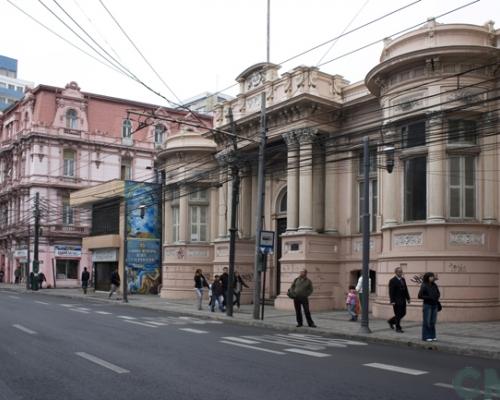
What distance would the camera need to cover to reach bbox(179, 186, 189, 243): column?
102 feet

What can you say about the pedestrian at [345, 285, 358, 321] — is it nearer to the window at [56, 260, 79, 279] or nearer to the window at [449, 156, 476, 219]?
the window at [449, 156, 476, 219]

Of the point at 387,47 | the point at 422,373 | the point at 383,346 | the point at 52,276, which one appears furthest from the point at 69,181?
the point at 422,373

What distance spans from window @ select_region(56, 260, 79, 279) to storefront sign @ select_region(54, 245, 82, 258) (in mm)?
881

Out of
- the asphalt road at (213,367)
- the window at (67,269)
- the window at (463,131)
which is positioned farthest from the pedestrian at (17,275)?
the window at (463,131)

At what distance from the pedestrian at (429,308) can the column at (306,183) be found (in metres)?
9.95

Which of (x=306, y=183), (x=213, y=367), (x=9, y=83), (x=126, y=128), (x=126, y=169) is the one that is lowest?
(x=213, y=367)

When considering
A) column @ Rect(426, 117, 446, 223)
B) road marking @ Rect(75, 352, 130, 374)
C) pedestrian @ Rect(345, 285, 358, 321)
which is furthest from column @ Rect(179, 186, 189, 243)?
road marking @ Rect(75, 352, 130, 374)

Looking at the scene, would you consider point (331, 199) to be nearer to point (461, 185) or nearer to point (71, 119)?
point (461, 185)

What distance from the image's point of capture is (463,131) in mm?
18625

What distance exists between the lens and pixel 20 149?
172ft

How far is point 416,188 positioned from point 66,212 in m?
37.7

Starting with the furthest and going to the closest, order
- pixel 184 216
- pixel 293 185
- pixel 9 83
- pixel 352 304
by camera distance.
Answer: pixel 9 83
pixel 184 216
pixel 293 185
pixel 352 304

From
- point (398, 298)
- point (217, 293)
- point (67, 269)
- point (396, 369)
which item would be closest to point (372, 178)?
point (217, 293)

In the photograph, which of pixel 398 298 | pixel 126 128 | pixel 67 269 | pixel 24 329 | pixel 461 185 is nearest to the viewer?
pixel 24 329
